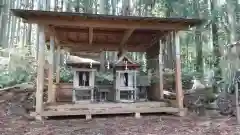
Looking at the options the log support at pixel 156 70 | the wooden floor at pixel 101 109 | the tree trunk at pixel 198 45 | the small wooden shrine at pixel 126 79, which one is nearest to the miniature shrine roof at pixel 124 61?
the small wooden shrine at pixel 126 79

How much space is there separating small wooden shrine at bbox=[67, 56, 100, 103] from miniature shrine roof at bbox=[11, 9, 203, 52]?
109cm

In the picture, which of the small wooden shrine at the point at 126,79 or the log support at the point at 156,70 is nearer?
the small wooden shrine at the point at 126,79

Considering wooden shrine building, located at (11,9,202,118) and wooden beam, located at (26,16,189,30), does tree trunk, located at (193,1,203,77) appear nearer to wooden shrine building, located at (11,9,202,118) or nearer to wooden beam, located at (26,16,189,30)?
wooden shrine building, located at (11,9,202,118)

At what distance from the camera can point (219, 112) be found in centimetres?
680

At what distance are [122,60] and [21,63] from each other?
21.0 feet

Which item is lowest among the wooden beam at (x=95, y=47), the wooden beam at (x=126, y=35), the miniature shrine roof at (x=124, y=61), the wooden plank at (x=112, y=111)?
the wooden plank at (x=112, y=111)

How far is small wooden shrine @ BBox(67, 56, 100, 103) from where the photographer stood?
23.3 feet

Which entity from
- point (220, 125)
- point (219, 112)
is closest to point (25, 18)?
point (220, 125)

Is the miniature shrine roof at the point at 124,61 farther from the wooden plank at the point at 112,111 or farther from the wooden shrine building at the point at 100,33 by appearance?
the wooden plank at the point at 112,111

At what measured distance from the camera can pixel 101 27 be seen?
6.35m

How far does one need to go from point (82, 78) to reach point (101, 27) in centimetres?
183

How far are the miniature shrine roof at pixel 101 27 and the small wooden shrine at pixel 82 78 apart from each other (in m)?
1.09

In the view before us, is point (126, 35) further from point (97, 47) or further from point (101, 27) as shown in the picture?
point (97, 47)

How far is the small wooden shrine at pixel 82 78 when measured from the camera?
23.3 feet
